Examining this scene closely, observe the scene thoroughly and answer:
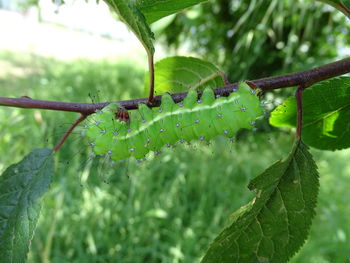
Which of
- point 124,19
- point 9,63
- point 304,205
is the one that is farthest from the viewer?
point 9,63

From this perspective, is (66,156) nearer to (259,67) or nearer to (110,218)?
(110,218)

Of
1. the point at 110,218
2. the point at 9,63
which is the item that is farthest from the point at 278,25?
the point at 9,63

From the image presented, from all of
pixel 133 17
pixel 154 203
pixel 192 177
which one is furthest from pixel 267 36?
pixel 133 17

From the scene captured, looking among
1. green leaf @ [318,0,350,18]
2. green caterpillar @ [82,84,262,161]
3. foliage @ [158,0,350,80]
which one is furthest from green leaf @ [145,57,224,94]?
foliage @ [158,0,350,80]

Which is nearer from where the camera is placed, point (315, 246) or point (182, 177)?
point (315, 246)

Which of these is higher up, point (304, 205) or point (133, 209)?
point (133, 209)
